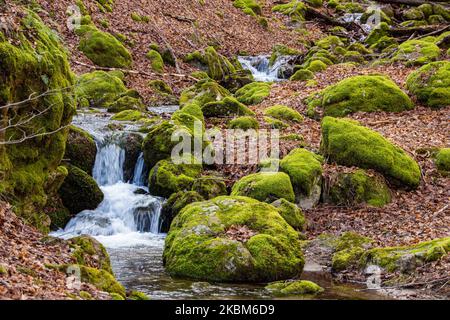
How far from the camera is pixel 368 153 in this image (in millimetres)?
13547

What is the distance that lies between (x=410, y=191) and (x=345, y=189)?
1663mm

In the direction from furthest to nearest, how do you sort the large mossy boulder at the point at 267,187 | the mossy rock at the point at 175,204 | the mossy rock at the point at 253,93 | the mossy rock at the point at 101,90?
the mossy rock at the point at 253,93 < the mossy rock at the point at 101,90 < the large mossy boulder at the point at 267,187 < the mossy rock at the point at 175,204

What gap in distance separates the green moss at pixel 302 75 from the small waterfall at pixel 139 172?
35.9 feet

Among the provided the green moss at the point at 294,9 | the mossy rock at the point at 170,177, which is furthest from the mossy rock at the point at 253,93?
the green moss at the point at 294,9

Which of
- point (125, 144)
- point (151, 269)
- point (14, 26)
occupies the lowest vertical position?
point (151, 269)

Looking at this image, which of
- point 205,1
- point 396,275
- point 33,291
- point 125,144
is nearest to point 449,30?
point 205,1

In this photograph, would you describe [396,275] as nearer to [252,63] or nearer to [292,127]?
[292,127]

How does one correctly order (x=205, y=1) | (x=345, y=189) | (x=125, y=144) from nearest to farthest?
(x=345, y=189), (x=125, y=144), (x=205, y=1)

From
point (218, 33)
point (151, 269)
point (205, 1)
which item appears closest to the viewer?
point (151, 269)

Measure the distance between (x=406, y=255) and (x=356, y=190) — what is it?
154 inches

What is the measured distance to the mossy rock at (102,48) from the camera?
2200 cm

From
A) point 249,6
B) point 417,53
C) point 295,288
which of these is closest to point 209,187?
point 295,288

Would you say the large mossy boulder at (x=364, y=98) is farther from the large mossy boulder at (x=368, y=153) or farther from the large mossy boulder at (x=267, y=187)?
the large mossy boulder at (x=267, y=187)

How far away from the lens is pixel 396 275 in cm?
892
